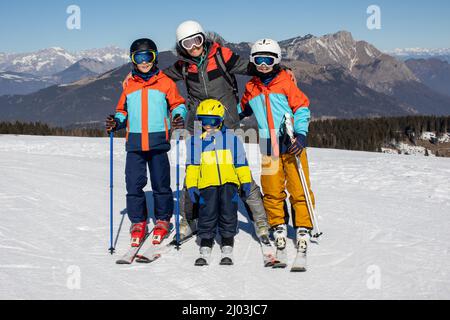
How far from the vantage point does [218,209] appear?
18.7 feet

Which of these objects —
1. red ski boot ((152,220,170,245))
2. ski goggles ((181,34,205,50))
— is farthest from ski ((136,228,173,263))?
ski goggles ((181,34,205,50))

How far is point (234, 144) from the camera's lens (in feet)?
18.4

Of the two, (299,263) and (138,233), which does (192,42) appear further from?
(299,263)

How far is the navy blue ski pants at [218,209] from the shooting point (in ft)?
18.3

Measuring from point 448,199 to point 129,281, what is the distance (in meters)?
7.28

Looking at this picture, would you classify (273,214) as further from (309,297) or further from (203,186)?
(309,297)

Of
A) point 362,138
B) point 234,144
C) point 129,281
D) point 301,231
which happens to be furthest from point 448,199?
point 362,138

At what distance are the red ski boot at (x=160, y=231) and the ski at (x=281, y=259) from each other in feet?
5.45

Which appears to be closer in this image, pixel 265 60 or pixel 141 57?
pixel 265 60

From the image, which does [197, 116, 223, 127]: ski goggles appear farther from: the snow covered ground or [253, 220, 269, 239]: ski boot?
the snow covered ground

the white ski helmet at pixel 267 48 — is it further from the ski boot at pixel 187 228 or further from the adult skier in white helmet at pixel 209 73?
the ski boot at pixel 187 228

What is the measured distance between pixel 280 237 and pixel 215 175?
1.16 m

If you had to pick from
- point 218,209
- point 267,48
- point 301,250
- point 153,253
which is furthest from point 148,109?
point 301,250

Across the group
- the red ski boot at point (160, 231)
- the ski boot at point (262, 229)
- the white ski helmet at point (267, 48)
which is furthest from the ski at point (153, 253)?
the white ski helmet at point (267, 48)
